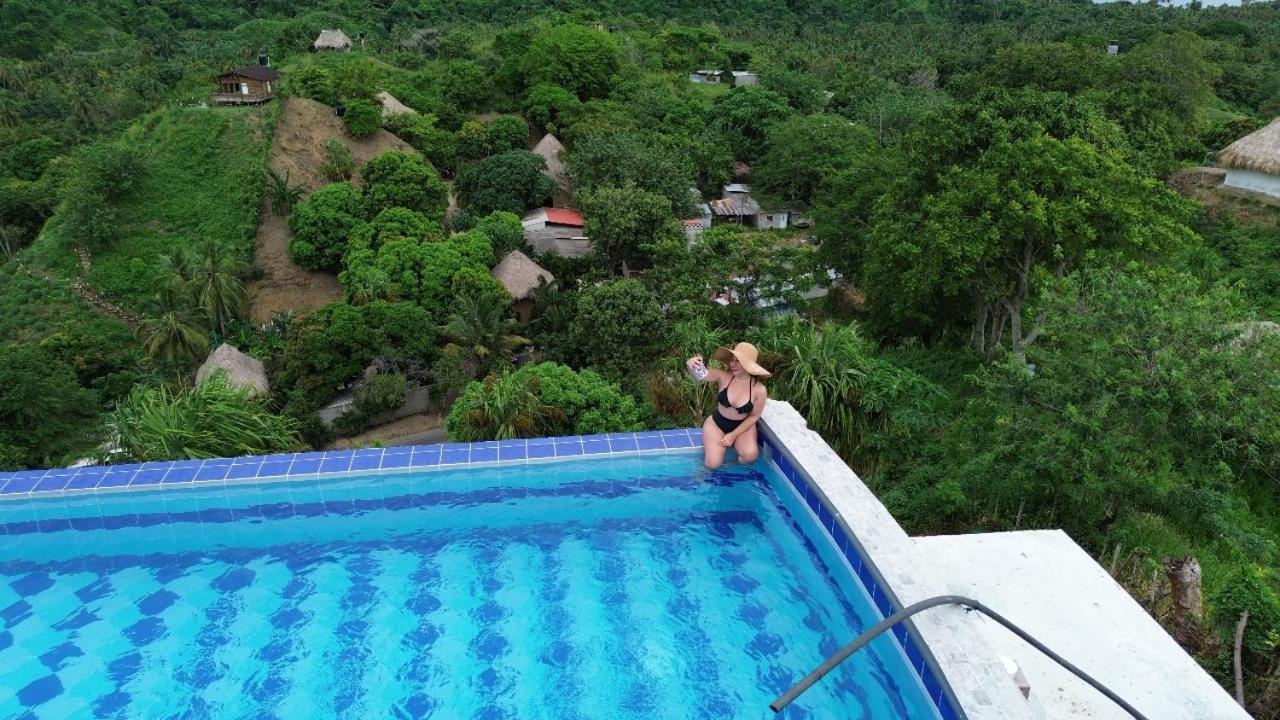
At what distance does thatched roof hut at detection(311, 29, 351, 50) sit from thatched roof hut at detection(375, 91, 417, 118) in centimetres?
1520

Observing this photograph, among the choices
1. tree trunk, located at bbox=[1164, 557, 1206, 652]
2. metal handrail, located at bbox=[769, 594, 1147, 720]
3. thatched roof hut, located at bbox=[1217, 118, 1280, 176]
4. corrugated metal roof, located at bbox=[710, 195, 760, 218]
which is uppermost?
metal handrail, located at bbox=[769, 594, 1147, 720]

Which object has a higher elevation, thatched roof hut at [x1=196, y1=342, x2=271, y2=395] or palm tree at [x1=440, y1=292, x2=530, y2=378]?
palm tree at [x1=440, y1=292, x2=530, y2=378]

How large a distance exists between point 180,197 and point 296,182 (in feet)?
12.2

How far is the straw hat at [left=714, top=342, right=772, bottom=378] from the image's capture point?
6124 mm

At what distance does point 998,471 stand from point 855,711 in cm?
334

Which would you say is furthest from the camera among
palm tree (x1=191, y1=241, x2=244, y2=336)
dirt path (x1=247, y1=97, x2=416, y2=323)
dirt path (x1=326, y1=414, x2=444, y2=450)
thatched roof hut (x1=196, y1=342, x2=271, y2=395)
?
dirt path (x1=247, y1=97, x2=416, y2=323)

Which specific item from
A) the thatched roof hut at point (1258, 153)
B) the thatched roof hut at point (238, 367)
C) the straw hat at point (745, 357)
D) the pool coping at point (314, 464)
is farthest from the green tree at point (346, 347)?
the thatched roof hut at point (1258, 153)

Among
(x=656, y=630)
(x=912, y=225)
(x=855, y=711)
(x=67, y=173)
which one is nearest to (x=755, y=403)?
(x=656, y=630)

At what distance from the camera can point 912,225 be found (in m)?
12.1

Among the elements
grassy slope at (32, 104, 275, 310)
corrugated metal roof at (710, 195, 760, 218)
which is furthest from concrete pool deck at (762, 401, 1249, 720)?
grassy slope at (32, 104, 275, 310)

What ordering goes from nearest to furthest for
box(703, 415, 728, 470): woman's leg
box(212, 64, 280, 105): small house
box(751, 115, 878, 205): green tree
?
box(703, 415, 728, 470): woman's leg, box(751, 115, 878, 205): green tree, box(212, 64, 280, 105): small house

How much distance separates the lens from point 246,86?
2984 cm

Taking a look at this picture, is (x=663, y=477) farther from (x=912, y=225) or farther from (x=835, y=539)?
(x=912, y=225)

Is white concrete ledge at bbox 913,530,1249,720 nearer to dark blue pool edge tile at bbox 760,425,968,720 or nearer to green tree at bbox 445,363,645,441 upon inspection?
dark blue pool edge tile at bbox 760,425,968,720
